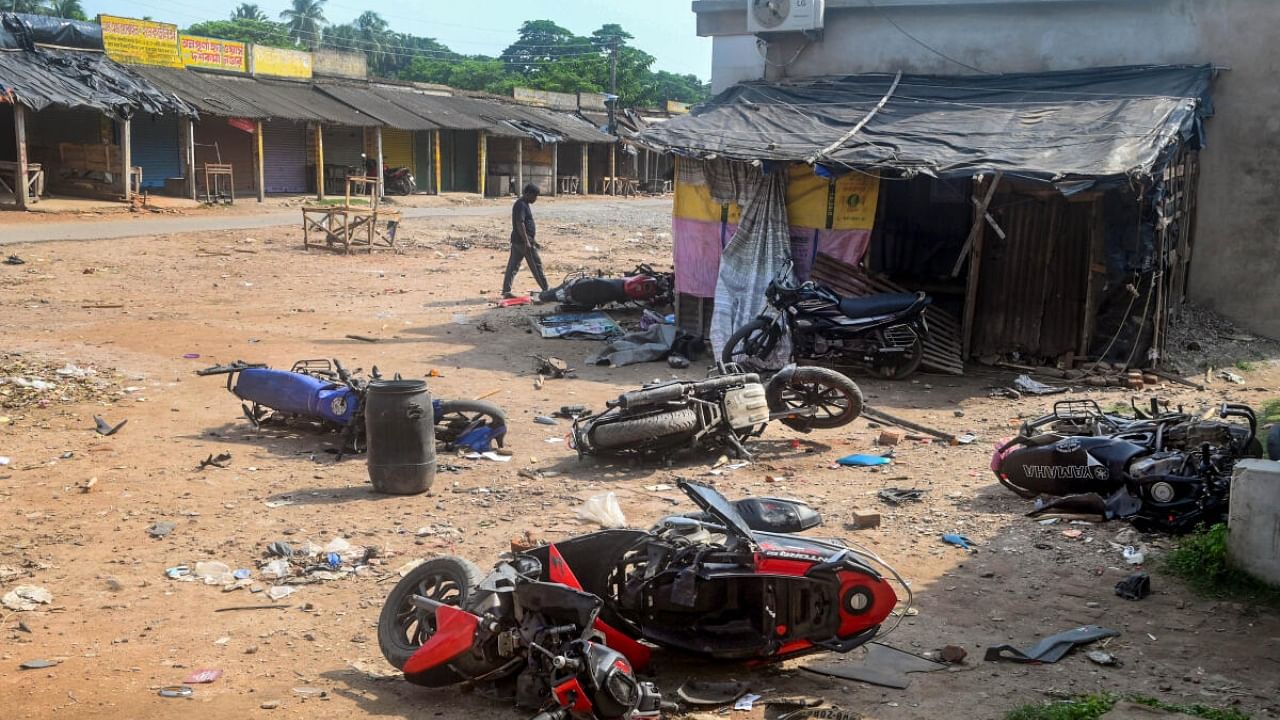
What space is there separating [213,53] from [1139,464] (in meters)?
31.3

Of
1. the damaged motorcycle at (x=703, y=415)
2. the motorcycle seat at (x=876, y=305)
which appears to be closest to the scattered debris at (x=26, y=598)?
the damaged motorcycle at (x=703, y=415)

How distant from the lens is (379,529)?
698 cm

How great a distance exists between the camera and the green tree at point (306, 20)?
85.9 m

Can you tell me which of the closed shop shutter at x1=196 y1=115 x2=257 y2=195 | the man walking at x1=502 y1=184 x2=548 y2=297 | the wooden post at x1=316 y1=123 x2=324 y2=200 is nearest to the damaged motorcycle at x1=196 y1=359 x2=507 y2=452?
the man walking at x1=502 y1=184 x2=548 y2=297

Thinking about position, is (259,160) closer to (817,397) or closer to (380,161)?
(380,161)

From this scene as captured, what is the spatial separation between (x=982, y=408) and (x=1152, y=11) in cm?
629

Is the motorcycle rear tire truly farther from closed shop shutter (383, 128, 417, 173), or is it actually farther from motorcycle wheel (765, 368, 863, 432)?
closed shop shutter (383, 128, 417, 173)

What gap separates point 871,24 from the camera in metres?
15.4

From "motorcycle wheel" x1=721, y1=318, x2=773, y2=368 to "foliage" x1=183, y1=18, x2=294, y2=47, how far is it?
66869 mm

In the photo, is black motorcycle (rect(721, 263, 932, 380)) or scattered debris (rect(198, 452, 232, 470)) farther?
black motorcycle (rect(721, 263, 932, 380))

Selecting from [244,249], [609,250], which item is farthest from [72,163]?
[609,250]

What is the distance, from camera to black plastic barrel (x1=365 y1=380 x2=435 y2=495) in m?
7.60

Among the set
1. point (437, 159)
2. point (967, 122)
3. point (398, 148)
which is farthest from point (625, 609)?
point (398, 148)

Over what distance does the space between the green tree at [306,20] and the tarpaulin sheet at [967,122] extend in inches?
3084
